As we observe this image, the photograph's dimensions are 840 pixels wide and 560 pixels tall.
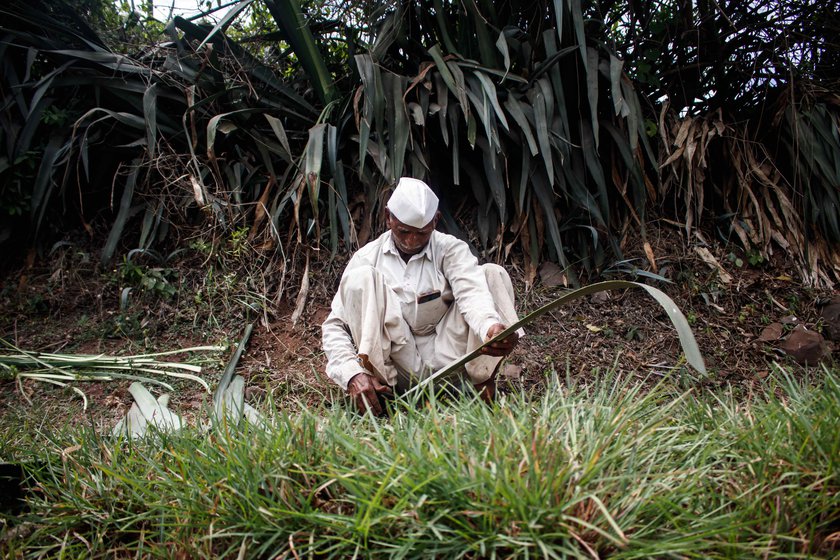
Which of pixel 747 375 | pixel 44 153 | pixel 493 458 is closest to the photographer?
pixel 493 458

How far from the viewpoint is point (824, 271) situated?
388 cm

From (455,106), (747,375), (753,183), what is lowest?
(747,375)

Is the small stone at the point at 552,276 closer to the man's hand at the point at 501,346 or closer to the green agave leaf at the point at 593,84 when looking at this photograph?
the green agave leaf at the point at 593,84

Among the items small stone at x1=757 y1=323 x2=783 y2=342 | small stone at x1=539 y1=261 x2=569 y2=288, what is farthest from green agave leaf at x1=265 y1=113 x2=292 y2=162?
small stone at x1=757 y1=323 x2=783 y2=342

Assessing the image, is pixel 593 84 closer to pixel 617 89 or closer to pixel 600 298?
pixel 617 89

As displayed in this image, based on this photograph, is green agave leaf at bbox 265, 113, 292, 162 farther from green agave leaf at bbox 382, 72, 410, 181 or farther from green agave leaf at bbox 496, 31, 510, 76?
green agave leaf at bbox 496, 31, 510, 76

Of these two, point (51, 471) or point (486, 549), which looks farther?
point (51, 471)

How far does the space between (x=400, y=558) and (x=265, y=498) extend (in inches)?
14.7

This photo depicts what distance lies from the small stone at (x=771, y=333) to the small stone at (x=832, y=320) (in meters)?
0.27

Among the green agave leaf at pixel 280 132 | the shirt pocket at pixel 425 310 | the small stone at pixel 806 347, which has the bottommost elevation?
Answer: the small stone at pixel 806 347

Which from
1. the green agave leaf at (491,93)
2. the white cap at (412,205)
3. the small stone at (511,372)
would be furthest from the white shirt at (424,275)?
the green agave leaf at (491,93)

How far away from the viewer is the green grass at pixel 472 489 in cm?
140

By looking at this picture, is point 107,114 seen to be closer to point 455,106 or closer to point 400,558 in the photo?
point 455,106

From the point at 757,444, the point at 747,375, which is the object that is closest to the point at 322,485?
the point at 757,444
